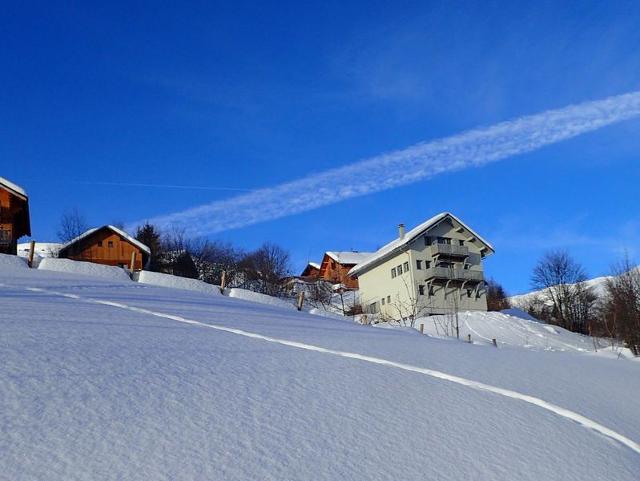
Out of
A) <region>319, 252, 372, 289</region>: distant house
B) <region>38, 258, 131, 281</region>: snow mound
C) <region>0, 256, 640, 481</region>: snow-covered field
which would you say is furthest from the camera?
<region>319, 252, 372, 289</region>: distant house

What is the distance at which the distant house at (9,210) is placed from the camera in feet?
102

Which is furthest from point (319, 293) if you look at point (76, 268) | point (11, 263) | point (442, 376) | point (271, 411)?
point (271, 411)

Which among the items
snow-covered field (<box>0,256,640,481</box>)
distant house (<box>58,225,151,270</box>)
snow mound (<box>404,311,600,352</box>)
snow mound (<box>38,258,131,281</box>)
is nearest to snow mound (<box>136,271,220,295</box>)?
snow mound (<box>38,258,131,281</box>)

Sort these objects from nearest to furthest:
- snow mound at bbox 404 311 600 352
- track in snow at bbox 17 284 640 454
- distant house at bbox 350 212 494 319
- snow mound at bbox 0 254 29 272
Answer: track in snow at bbox 17 284 640 454, snow mound at bbox 0 254 29 272, snow mound at bbox 404 311 600 352, distant house at bbox 350 212 494 319

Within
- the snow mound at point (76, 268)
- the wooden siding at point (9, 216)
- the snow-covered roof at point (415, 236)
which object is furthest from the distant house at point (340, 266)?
the snow mound at point (76, 268)

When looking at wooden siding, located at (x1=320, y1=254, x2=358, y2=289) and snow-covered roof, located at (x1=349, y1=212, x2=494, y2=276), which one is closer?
snow-covered roof, located at (x1=349, y1=212, x2=494, y2=276)

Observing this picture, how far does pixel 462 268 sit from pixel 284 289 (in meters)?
15.9

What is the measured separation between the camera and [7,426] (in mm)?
3668

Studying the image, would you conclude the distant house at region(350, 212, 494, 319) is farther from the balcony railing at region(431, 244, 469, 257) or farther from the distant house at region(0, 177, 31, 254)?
the distant house at region(0, 177, 31, 254)

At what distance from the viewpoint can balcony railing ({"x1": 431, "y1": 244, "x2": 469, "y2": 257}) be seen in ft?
143

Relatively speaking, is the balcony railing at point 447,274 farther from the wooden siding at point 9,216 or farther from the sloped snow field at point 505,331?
the wooden siding at point 9,216

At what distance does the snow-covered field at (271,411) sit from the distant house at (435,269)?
3415 cm

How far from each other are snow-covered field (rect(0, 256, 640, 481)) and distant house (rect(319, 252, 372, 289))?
51.0 m

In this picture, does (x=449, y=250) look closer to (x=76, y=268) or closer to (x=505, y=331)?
(x=505, y=331)
